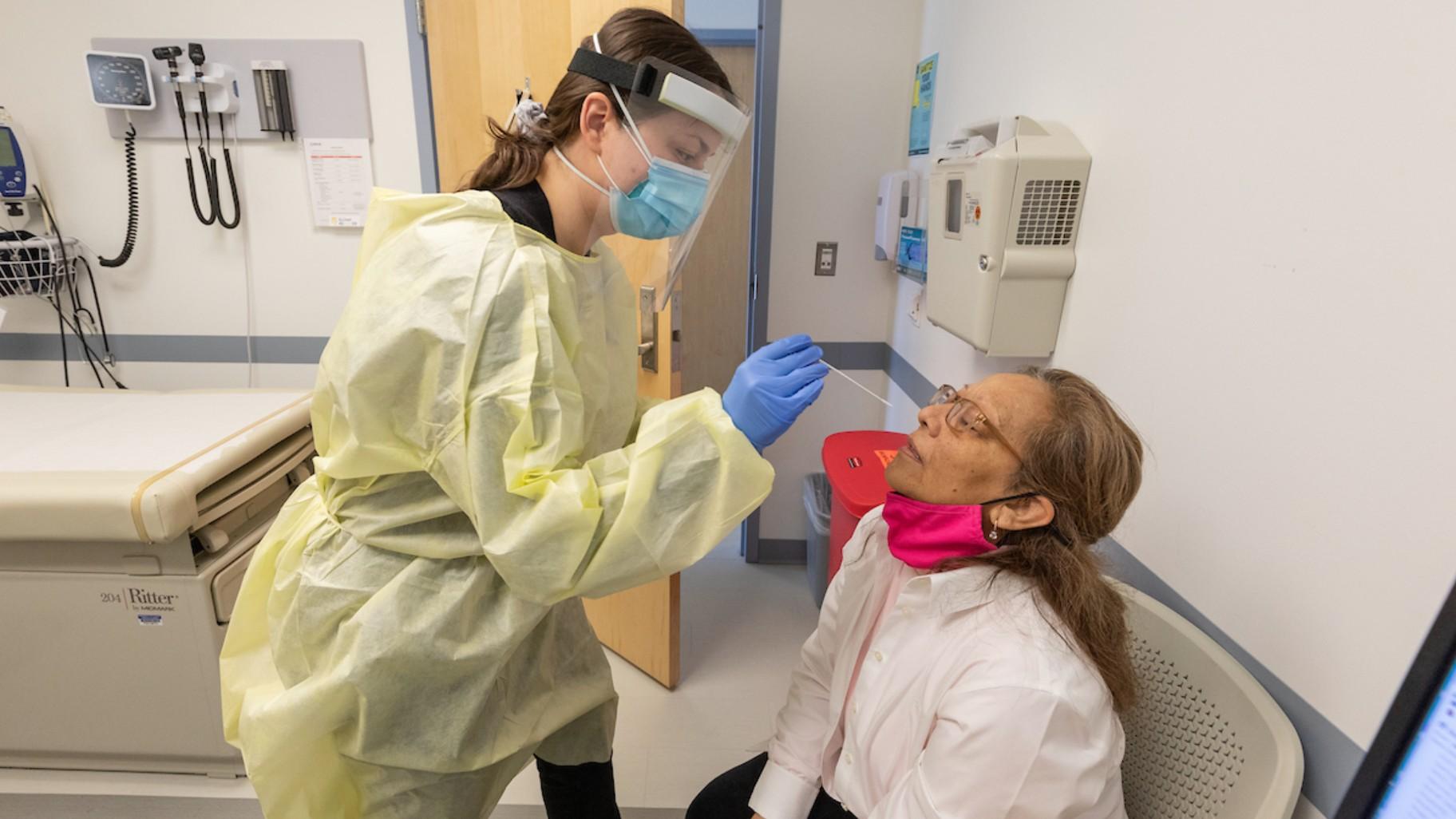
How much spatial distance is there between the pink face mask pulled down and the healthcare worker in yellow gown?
23 cm

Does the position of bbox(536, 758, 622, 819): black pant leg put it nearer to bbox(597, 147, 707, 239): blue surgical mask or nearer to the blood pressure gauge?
bbox(597, 147, 707, 239): blue surgical mask

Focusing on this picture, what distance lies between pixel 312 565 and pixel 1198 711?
50.1 inches

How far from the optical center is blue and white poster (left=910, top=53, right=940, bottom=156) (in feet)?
7.45

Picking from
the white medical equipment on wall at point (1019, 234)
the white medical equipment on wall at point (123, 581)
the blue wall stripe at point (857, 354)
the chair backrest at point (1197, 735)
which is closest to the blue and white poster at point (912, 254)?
the blue wall stripe at point (857, 354)

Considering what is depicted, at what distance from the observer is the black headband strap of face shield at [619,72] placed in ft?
3.37

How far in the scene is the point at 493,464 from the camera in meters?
0.90

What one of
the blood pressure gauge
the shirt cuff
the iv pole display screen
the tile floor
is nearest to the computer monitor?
the iv pole display screen

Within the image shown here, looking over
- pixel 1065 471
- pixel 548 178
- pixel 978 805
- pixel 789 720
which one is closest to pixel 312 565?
pixel 548 178

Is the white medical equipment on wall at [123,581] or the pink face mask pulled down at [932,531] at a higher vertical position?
the pink face mask pulled down at [932,531]

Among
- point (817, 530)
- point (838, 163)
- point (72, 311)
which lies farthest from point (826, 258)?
point (72, 311)

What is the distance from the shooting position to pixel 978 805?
2.84ft

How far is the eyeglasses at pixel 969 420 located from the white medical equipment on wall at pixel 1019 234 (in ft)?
1.53

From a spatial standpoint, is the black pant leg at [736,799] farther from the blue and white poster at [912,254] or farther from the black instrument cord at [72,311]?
the black instrument cord at [72,311]

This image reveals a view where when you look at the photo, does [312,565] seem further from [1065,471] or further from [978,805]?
[1065,471]
